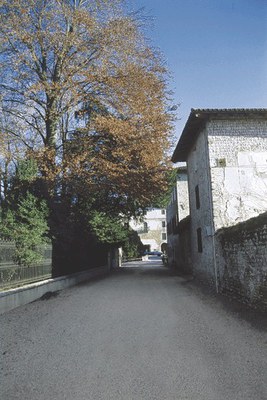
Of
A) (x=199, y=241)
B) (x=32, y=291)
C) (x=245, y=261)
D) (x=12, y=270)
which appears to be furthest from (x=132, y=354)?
(x=199, y=241)

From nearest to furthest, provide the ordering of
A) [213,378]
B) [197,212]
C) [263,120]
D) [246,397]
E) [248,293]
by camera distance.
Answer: [246,397], [213,378], [248,293], [263,120], [197,212]

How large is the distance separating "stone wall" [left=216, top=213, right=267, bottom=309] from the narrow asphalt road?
845 mm

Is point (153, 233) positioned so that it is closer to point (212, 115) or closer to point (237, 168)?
point (237, 168)

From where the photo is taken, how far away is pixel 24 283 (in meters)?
10.8

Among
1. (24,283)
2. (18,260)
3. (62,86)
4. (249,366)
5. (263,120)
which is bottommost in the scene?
(249,366)

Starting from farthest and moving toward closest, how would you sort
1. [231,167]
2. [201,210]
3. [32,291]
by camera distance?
[201,210]
[231,167]
[32,291]

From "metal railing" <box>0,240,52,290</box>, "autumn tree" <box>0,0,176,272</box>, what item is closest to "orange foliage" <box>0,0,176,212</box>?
"autumn tree" <box>0,0,176,272</box>

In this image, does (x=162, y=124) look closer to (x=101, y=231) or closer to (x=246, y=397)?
(x=101, y=231)

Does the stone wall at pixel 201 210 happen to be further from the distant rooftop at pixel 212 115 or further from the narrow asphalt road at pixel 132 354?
the narrow asphalt road at pixel 132 354

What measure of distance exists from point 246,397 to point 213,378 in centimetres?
59

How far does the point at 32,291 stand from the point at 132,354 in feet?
21.9

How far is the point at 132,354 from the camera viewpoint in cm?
528

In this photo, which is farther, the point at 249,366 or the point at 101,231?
the point at 101,231

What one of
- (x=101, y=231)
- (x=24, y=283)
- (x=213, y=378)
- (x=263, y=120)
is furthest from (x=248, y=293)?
(x=101, y=231)
